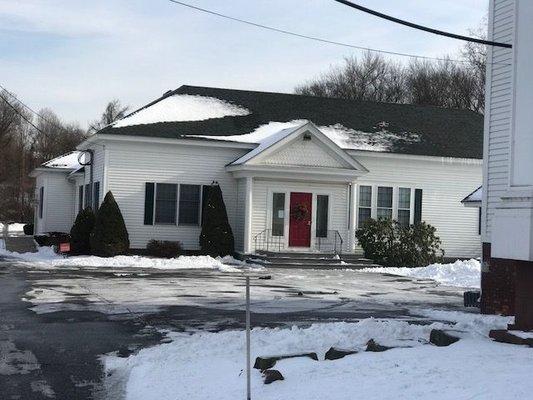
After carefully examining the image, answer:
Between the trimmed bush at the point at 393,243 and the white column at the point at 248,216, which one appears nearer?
the white column at the point at 248,216

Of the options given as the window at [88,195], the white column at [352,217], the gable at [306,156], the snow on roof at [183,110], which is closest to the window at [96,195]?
the window at [88,195]

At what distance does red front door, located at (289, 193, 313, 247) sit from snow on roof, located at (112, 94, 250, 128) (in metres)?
5.32

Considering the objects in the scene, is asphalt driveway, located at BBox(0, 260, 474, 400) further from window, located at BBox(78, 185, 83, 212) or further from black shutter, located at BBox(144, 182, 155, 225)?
window, located at BBox(78, 185, 83, 212)

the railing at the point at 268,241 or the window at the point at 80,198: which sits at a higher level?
the window at the point at 80,198

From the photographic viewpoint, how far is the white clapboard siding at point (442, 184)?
100.0ft

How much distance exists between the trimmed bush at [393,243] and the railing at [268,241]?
302 centimetres

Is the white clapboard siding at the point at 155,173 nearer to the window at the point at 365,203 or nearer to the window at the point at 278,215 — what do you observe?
the window at the point at 278,215

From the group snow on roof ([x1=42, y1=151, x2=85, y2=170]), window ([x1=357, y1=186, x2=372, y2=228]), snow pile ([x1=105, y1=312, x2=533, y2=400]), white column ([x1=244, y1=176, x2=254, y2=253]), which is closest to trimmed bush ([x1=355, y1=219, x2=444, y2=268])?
window ([x1=357, y1=186, x2=372, y2=228])

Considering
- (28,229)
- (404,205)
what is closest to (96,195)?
(404,205)

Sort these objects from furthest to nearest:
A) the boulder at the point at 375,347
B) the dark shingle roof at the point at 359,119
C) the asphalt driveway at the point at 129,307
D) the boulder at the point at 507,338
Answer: the dark shingle roof at the point at 359,119, the asphalt driveway at the point at 129,307, the boulder at the point at 375,347, the boulder at the point at 507,338

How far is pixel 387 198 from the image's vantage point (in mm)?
30562

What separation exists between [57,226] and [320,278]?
19170 millimetres

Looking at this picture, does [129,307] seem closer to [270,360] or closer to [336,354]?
[270,360]

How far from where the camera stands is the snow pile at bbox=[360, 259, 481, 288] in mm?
23531
